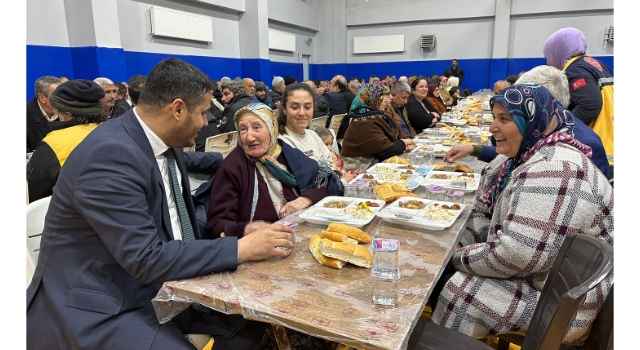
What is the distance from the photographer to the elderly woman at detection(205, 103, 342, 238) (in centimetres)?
203

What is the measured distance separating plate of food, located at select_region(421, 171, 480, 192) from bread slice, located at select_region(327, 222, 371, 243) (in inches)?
35.5

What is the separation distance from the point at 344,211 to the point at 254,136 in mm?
641

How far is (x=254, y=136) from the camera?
212 centimetres

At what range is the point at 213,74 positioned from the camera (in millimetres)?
10773

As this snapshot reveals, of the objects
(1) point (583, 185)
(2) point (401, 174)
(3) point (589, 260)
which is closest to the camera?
(3) point (589, 260)

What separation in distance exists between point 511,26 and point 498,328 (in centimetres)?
1430

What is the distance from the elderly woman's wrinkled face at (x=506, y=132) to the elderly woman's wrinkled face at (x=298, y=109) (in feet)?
4.30

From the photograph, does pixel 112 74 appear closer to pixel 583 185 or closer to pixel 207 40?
pixel 207 40

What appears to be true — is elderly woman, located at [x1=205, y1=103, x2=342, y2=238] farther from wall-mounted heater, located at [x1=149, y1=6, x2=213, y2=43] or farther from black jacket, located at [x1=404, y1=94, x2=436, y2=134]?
wall-mounted heater, located at [x1=149, y1=6, x2=213, y2=43]

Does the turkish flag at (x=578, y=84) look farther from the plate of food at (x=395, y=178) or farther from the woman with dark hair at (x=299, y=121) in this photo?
the woman with dark hair at (x=299, y=121)

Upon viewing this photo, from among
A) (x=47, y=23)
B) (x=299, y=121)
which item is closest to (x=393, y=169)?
(x=299, y=121)

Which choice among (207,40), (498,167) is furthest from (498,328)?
(207,40)

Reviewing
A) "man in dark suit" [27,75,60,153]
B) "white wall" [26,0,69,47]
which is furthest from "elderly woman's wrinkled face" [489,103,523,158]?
"white wall" [26,0,69,47]

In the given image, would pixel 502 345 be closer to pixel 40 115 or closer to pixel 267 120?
pixel 267 120
